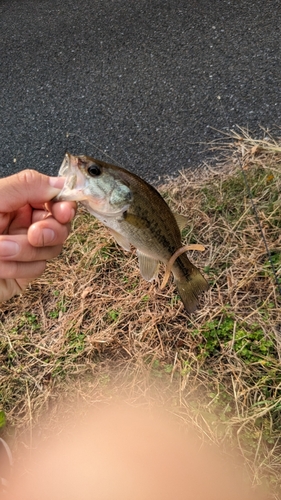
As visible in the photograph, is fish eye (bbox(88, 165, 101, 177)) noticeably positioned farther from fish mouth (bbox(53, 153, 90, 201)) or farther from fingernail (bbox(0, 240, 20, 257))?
fingernail (bbox(0, 240, 20, 257))

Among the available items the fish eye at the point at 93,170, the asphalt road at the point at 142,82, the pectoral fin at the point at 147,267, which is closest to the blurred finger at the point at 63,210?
the fish eye at the point at 93,170

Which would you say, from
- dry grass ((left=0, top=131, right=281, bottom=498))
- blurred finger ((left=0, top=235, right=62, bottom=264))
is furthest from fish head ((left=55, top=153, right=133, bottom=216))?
dry grass ((left=0, top=131, right=281, bottom=498))

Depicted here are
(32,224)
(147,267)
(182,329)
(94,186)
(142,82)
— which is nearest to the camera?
(94,186)

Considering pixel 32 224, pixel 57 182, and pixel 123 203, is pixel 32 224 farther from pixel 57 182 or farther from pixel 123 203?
pixel 123 203

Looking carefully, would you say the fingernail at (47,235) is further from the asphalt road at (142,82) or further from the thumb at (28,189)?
the asphalt road at (142,82)

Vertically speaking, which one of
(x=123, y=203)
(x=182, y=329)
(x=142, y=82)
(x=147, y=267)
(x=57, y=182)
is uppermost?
(x=57, y=182)

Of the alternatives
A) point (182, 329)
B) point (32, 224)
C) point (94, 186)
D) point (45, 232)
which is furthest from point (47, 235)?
point (182, 329)
